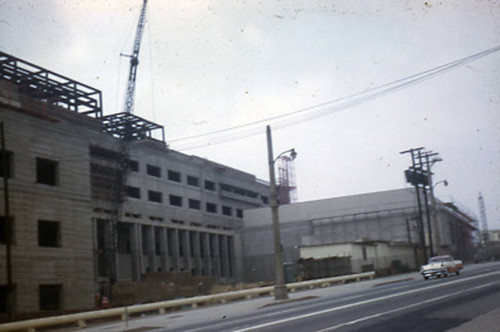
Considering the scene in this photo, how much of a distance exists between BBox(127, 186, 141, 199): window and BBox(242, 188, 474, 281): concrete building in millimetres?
23880

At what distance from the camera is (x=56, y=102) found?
58.7m

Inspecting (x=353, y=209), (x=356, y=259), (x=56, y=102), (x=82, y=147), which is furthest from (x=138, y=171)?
(x=353, y=209)

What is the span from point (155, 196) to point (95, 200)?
469 inches

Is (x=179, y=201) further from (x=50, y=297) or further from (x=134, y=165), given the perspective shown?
(x=50, y=297)

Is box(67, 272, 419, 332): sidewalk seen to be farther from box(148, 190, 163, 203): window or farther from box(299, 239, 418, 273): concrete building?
box(148, 190, 163, 203): window

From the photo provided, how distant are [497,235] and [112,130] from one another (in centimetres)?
11637

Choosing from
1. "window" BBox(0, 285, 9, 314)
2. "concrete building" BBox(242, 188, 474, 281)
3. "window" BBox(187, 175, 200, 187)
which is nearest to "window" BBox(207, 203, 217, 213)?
"window" BBox(187, 175, 200, 187)

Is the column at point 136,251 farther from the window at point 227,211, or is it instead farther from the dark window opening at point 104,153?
the window at point 227,211

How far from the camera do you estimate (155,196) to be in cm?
7275

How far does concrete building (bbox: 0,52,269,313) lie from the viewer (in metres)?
41.3

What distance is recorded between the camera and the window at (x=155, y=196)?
7194cm

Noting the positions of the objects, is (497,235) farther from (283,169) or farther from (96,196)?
(96,196)

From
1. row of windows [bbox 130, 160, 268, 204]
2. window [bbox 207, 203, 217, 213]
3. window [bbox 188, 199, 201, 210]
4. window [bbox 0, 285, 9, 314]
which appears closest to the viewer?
window [bbox 0, 285, 9, 314]

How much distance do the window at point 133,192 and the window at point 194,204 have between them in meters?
12.0
